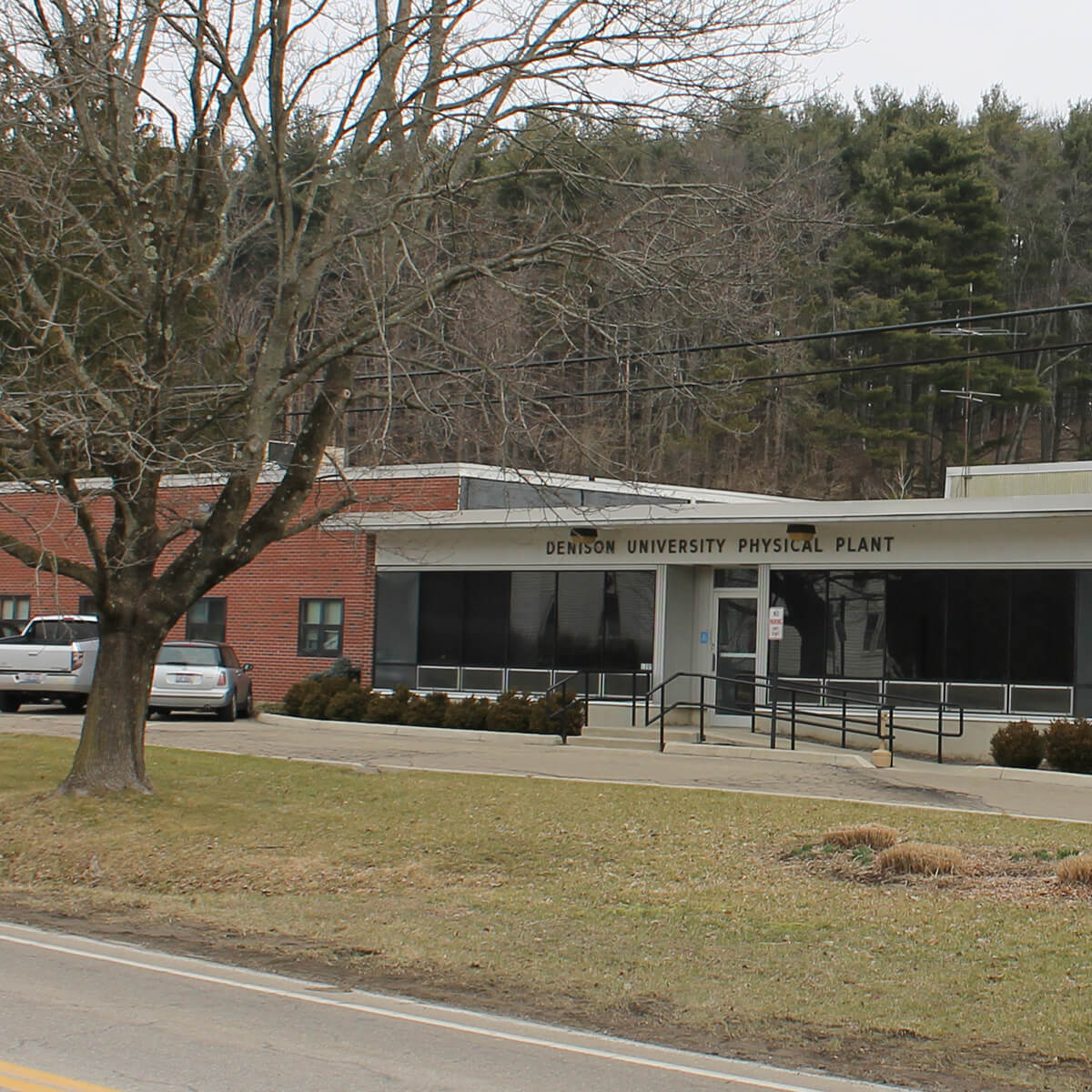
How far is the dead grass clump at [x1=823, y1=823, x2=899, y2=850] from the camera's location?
1250 cm

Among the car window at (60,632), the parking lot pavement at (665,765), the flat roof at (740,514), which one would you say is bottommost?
the parking lot pavement at (665,765)

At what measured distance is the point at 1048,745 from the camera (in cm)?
2027

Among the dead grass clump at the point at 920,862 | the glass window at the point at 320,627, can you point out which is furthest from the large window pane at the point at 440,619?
the dead grass clump at the point at 920,862

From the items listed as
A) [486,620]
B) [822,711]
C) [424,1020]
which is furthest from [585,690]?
[424,1020]

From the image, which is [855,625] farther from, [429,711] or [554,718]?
[429,711]

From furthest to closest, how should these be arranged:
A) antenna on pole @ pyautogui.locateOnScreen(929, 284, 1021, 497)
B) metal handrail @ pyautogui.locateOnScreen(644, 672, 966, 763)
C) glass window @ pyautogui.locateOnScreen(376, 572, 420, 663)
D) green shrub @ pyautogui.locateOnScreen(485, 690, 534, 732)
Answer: antenna on pole @ pyautogui.locateOnScreen(929, 284, 1021, 497), glass window @ pyautogui.locateOnScreen(376, 572, 420, 663), green shrub @ pyautogui.locateOnScreen(485, 690, 534, 732), metal handrail @ pyautogui.locateOnScreen(644, 672, 966, 763)

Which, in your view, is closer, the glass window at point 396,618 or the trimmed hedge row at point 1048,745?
the trimmed hedge row at point 1048,745

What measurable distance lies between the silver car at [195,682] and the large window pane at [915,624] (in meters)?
12.4

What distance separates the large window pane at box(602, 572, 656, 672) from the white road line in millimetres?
17436

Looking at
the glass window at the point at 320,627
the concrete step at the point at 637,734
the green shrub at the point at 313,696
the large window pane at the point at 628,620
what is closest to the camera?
the concrete step at the point at 637,734

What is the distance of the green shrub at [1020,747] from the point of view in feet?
67.5

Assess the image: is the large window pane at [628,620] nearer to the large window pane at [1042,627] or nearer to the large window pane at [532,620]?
the large window pane at [532,620]

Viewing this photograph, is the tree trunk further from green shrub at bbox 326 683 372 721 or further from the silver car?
the silver car

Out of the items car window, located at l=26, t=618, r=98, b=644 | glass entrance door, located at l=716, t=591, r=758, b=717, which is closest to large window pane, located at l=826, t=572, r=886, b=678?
glass entrance door, located at l=716, t=591, r=758, b=717
